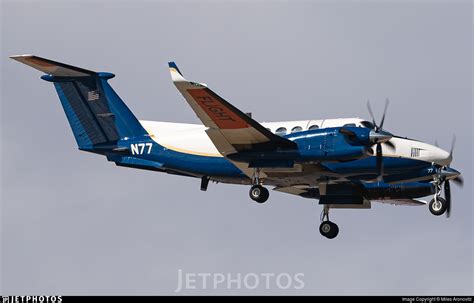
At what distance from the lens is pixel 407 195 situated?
45438 millimetres

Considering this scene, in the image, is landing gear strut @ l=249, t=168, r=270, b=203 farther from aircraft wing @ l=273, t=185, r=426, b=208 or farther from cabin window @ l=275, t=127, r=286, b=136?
aircraft wing @ l=273, t=185, r=426, b=208

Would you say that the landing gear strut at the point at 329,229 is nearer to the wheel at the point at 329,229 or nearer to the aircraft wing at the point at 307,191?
the wheel at the point at 329,229

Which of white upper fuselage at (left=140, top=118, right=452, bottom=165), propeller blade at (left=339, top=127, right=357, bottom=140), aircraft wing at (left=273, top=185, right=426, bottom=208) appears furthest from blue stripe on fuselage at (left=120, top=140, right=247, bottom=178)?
propeller blade at (left=339, top=127, right=357, bottom=140)

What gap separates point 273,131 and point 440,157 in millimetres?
5865

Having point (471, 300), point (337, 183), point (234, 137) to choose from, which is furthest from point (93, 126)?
point (471, 300)

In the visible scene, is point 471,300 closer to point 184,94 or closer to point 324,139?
point 324,139

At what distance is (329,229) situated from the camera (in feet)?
151

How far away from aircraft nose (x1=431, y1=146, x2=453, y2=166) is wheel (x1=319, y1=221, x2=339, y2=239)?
587 cm

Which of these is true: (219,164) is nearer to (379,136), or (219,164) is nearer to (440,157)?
(379,136)

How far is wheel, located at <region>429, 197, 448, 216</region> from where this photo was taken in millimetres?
41719

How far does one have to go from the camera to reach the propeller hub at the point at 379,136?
4028cm

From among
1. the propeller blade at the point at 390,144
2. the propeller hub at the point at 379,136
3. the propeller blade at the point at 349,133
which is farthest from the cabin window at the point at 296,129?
the propeller blade at the point at 390,144

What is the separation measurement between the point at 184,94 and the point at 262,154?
3.74 metres

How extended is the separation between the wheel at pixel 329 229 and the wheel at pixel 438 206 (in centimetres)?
509
